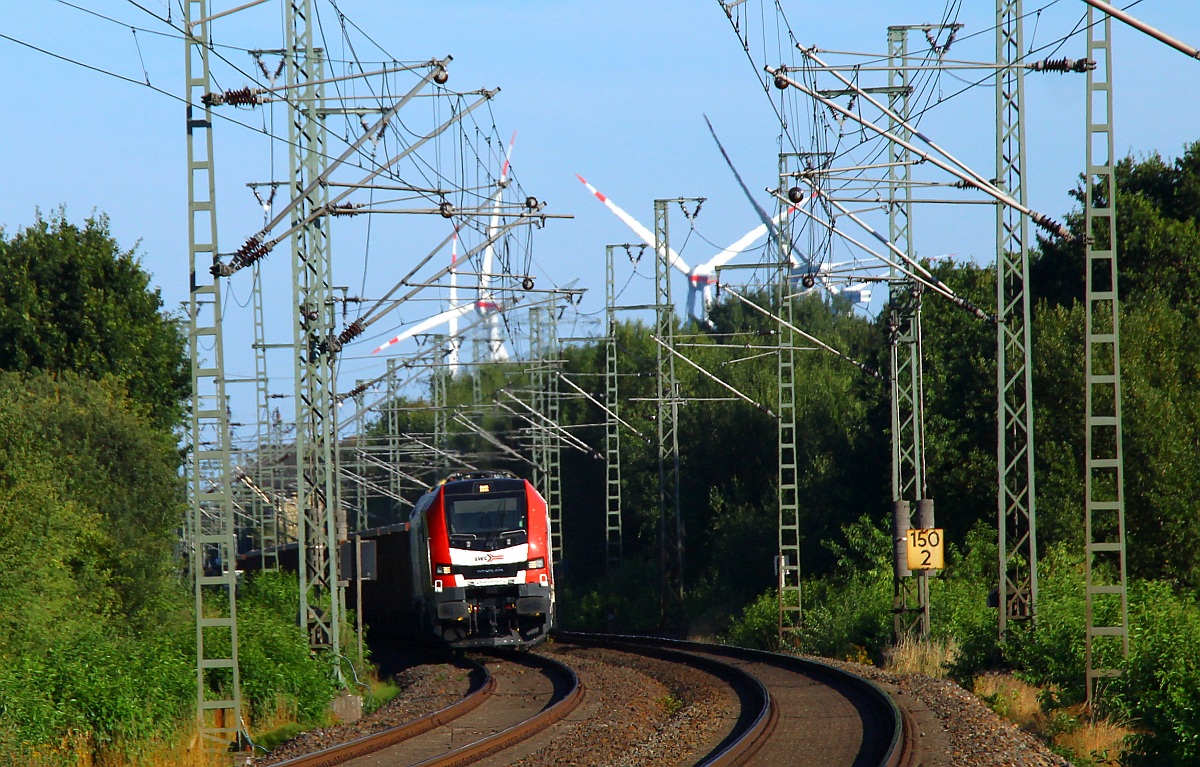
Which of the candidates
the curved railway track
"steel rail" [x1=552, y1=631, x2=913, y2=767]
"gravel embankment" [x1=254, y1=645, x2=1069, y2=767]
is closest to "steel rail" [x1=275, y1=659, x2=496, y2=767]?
the curved railway track

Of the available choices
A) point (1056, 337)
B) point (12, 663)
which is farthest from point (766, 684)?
point (1056, 337)

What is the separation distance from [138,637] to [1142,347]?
2346 centimetres

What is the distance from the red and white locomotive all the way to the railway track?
3178 millimetres

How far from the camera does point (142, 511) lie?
2600 cm

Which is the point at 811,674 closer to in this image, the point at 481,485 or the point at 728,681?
the point at 728,681

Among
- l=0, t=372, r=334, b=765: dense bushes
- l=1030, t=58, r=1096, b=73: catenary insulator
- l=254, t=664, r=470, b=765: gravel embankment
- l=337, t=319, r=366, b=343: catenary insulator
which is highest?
l=1030, t=58, r=1096, b=73: catenary insulator

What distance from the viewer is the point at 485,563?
27688mm

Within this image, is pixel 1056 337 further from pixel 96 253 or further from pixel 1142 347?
pixel 96 253

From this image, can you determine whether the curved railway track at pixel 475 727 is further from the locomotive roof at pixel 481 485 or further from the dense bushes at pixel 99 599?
the locomotive roof at pixel 481 485

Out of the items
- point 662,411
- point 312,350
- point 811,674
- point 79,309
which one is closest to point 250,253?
point 312,350

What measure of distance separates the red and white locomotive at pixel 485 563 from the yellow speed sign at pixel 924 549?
859 cm

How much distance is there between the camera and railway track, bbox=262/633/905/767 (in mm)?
13878

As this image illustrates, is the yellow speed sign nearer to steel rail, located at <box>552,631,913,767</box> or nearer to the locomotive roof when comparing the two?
steel rail, located at <box>552,631,913,767</box>

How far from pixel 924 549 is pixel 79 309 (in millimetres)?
18986
